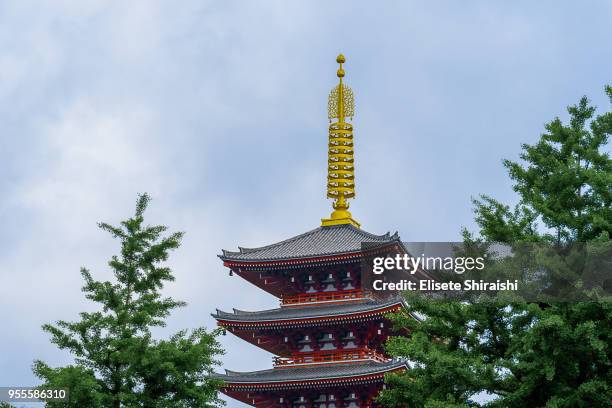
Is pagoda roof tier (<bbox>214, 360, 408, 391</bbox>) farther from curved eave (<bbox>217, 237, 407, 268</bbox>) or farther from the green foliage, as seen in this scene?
the green foliage

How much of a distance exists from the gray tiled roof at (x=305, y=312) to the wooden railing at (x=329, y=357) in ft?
6.97

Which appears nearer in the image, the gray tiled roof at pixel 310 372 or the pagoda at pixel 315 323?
the gray tiled roof at pixel 310 372

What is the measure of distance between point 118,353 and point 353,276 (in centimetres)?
2248

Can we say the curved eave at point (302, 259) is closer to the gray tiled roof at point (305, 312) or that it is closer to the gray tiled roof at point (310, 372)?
the gray tiled roof at point (305, 312)

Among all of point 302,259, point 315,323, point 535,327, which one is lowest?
point 535,327

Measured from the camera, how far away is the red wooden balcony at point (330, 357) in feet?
194

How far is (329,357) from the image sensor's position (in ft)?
196

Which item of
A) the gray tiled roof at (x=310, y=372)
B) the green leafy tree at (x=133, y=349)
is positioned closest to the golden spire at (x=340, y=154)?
the gray tiled roof at (x=310, y=372)

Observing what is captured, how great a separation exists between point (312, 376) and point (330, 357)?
2.13m

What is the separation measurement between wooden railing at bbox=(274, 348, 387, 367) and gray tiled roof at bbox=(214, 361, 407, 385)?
0.35 m

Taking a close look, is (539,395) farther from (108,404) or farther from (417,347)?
(108,404)

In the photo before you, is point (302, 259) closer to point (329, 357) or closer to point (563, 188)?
point (329, 357)

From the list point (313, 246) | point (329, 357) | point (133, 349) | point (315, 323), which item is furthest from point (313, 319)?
point (133, 349)

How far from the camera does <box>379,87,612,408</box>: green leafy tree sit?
34375 mm
